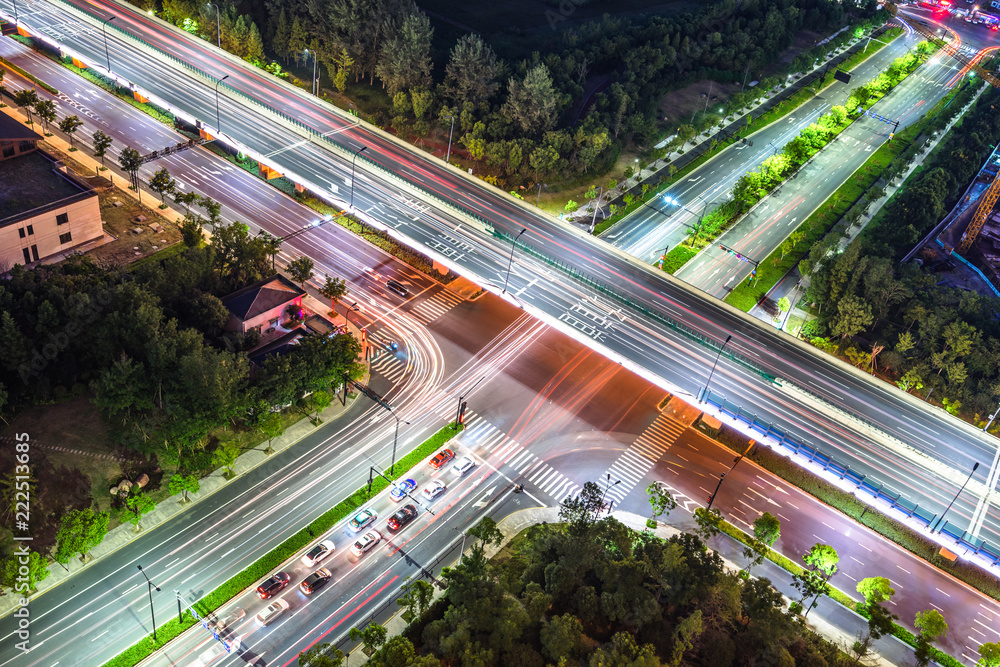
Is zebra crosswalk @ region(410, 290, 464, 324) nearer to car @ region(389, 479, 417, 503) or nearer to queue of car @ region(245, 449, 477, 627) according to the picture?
queue of car @ region(245, 449, 477, 627)

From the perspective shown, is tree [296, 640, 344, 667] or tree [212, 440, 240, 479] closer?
tree [296, 640, 344, 667]

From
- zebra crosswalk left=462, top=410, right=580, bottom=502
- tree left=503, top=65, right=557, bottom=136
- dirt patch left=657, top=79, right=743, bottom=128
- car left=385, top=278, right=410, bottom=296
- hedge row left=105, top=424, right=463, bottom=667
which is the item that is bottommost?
hedge row left=105, top=424, right=463, bottom=667

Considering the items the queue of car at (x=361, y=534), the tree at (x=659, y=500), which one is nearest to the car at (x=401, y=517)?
the queue of car at (x=361, y=534)

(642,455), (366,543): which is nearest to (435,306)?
(642,455)

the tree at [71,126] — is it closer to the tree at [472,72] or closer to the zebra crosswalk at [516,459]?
the tree at [472,72]

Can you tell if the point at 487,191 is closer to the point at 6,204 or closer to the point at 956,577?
the point at 6,204

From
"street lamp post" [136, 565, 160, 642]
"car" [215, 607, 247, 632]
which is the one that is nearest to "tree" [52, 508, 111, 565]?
"street lamp post" [136, 565, 160, 642]

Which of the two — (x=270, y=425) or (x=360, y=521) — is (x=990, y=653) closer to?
(x=360, y=521)
